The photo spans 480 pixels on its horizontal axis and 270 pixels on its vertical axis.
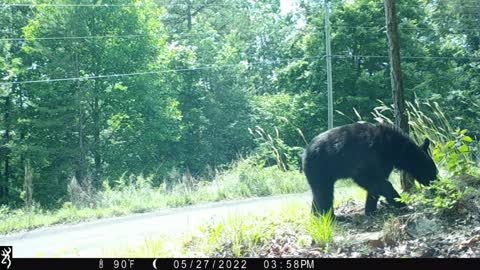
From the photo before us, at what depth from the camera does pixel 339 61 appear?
1060 inches

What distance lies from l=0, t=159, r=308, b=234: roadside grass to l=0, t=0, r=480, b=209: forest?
26.8ft

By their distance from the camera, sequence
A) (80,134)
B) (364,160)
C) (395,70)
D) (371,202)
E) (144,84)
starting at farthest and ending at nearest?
(144,84) < (80,134) < (395,70) < (371,202) < (364,160)

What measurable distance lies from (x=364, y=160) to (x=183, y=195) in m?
8.14

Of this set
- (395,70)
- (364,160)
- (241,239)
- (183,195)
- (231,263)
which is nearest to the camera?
(231,263)

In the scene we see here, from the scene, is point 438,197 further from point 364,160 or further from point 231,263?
point 231,263

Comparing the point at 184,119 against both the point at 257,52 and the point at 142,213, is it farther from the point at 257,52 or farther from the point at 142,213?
the point at 142,213

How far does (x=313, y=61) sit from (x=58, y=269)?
23.2 metres

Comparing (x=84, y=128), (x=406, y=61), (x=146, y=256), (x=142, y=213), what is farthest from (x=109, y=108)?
(x=146, y=256)

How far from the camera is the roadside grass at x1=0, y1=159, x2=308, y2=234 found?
12.9 metres

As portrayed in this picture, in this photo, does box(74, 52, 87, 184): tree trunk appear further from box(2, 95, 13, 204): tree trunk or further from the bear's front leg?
the bear's front leg

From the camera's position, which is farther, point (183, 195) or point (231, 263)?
point (183, 195)

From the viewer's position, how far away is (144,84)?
3050cm

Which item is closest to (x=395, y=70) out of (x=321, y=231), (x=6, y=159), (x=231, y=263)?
(x=321, y=231)

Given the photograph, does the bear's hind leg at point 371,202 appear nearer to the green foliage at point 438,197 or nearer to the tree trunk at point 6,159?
the green foliage at point 438,197
